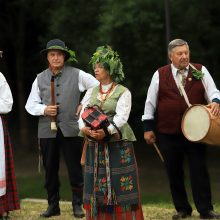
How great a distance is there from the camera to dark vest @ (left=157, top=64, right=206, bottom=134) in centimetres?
615

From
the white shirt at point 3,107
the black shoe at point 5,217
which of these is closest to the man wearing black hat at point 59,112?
the white shirt at point 3,107

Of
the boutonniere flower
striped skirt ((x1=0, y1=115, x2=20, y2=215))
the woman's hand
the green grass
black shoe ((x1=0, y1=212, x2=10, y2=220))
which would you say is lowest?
the green grass

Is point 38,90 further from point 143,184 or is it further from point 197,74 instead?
point 143,184

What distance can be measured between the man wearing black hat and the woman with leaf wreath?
2.71ft

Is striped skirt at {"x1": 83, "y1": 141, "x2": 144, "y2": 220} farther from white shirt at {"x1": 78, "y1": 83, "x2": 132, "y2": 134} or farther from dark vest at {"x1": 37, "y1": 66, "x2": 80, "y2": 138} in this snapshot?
dark vest at {"x1": 37, "y1": 66, "x2": 80, "y2": 138}

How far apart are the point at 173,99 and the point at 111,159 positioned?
98cm

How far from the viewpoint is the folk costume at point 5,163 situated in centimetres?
643

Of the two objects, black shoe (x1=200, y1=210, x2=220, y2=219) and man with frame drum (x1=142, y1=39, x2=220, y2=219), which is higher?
man with frame drum (x1=142, y1=39, x2=220, y2=219)

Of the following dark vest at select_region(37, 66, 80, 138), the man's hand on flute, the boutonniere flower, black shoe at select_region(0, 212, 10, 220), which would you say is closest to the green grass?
black shoe at select_region(0, 212, 10, 220)

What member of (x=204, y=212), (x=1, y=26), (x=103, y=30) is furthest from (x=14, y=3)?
(x=204, y=212)

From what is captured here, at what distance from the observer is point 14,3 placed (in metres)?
16.8

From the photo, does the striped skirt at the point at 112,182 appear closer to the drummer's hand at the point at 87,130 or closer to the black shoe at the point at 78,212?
the drummer's hand at the point at 87,130

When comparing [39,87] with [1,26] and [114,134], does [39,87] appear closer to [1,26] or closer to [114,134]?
[114,134]

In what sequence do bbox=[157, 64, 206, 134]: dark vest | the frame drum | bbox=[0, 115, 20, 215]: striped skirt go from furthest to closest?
bbox=[0, 115, 20, 215]: striped skirt, bbox=[157, 64, 206, 134]: dark vest, the frame drum
